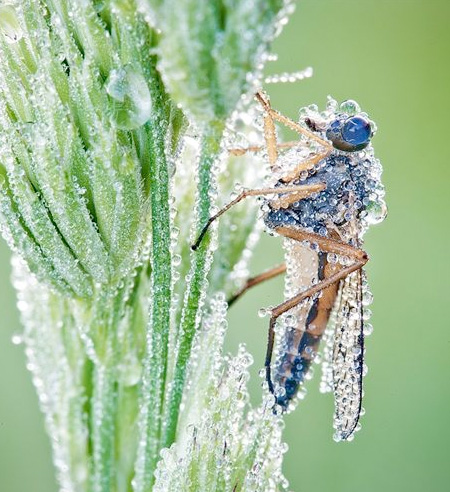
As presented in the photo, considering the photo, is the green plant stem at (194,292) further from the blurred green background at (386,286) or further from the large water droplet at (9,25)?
the blurred green background at (386,286)

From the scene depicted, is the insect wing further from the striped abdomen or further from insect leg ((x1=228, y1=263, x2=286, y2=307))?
insect leg ((x1=228, y1=263, x2=286, y2=307))

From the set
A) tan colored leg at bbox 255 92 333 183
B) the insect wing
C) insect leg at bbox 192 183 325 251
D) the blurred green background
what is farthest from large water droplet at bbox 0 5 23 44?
the blurred green background

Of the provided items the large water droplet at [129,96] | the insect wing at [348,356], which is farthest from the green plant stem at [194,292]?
the insect wing at [348,356]

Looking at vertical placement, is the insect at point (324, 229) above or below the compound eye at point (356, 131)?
below

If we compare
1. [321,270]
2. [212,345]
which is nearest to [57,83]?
[212,345]

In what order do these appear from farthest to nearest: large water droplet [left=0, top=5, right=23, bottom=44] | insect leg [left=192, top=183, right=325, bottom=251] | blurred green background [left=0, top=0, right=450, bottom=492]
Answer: blurred green background [left=0, top=0, right=450, bottom=492], insect leg [left=192, top=183, right=325, bottom=251], large water droplet [left=0, top=5, right=23, bottom=44]

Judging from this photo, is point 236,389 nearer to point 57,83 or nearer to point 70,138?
point 70,138

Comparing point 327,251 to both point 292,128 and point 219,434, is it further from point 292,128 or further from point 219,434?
point 219,434
